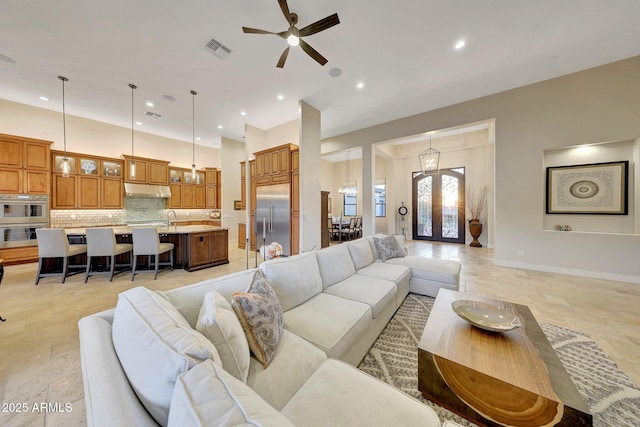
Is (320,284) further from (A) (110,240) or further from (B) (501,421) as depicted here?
(A) (110,240)

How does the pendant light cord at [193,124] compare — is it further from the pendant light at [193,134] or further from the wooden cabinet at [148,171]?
the wooden cabinet at [148,171]

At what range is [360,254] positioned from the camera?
3031 millimetres

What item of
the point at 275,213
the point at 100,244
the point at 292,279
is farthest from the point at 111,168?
the point at 292,279

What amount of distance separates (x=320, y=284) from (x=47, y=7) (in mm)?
4629

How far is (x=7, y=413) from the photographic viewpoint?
4.55 ft

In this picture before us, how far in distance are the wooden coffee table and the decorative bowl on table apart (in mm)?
67

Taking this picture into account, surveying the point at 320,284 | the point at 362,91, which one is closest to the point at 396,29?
the point at 362,91

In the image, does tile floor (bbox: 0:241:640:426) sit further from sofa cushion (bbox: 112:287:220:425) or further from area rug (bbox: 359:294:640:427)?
sofa cushion (bbox: 112:287:220:425)

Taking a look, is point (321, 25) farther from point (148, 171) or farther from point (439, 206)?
point (439, 206)

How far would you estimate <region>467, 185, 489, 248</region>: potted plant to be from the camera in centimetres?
706

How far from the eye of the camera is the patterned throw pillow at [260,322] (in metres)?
1.20

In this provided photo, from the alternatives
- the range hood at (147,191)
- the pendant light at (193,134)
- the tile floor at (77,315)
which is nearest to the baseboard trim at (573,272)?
the tile floor at (77,315)

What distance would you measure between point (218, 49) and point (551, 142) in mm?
6265

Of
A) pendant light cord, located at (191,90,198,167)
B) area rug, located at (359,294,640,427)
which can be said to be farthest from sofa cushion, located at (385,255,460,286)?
pendant light cord, located at (191,90,198,167)
